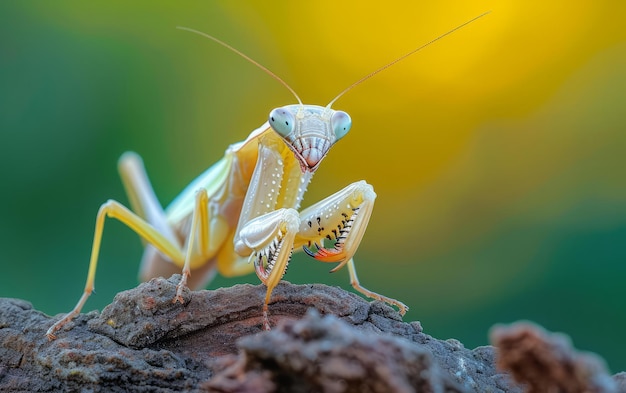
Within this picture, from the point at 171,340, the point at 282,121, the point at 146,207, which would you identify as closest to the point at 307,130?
the point at 282,121

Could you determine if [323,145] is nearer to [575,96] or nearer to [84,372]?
[84,372]

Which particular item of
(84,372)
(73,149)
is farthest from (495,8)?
(84,372)

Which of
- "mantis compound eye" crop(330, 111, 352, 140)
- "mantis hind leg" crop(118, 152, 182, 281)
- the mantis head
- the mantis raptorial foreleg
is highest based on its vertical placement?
"mantis hind leg" crop(118, 152, 182, 281)

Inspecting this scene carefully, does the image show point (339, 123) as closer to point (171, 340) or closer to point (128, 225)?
point (171, 340)

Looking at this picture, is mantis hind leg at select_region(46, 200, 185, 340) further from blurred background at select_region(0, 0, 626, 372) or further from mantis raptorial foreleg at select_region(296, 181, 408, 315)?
blurred background at select_region(0, 0, 626, 372)

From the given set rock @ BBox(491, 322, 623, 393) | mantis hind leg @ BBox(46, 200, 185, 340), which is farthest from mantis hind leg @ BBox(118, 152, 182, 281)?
rock @ BBox(491, 322, 623, 393)

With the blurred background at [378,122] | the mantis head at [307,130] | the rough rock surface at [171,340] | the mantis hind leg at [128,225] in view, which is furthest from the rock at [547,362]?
the blurred background at [378,122]

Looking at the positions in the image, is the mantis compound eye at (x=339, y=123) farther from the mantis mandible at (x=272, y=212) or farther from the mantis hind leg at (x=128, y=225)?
the mantis hind leg at (x=128, y=225)
